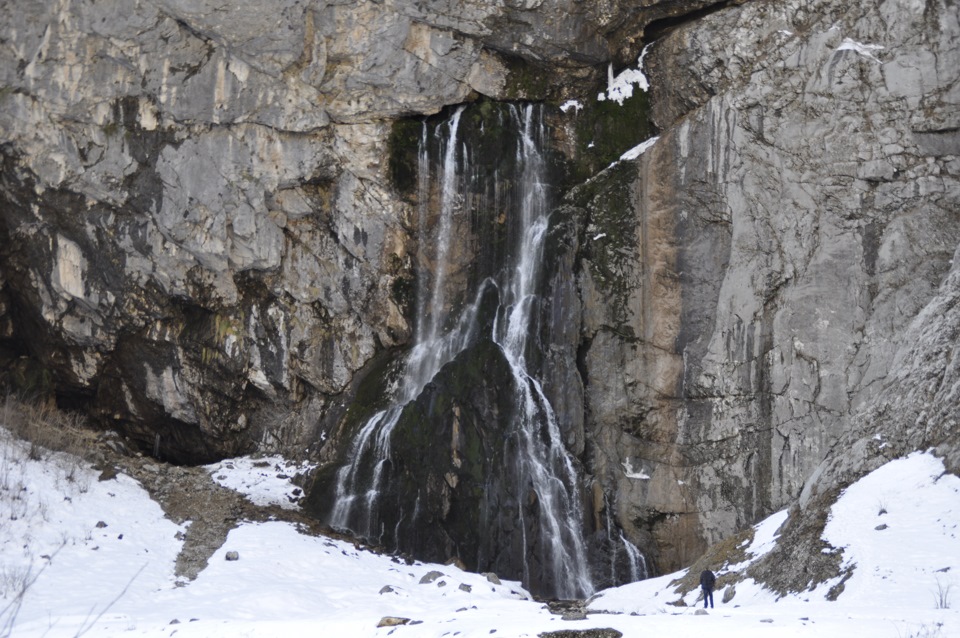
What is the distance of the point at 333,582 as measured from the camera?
70.2 feet

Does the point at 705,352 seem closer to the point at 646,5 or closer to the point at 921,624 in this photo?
the point at 646,5

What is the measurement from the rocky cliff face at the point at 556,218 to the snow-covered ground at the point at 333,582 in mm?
4329

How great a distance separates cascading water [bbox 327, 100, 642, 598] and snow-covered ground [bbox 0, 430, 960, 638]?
1386 mm

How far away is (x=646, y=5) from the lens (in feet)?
89.6

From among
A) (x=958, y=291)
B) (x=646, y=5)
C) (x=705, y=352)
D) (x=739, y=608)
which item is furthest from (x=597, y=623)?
(x=646, y=5)

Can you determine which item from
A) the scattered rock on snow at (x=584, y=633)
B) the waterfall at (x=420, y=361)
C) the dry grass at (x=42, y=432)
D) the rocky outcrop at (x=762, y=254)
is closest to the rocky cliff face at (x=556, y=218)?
the rocky outcrop at (x=762, y=254)

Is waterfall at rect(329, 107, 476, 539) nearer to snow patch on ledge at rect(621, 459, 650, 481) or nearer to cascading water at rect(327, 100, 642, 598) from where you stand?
cascading water at rect(327, 100, 642, 598)

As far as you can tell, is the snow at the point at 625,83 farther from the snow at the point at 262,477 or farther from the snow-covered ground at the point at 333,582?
the snow-covered ground at the point at 333,582

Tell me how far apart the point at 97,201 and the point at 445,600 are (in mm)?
15469

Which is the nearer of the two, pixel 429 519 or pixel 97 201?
pixel 429 519

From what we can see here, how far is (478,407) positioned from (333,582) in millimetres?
6259

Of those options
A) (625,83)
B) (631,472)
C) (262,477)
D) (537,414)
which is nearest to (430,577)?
(537,414)

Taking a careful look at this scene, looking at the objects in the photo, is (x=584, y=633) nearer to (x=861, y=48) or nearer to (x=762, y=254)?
(x=762, y=254)

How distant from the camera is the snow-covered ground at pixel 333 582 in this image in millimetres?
13164
